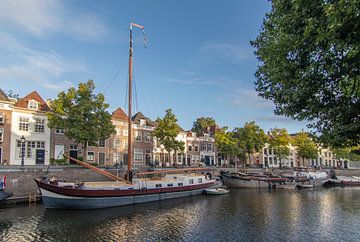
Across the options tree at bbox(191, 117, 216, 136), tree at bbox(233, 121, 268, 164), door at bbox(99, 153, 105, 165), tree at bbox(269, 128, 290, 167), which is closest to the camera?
door at bbox(99, 153, 105, 165)

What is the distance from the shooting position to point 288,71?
9.38 meters

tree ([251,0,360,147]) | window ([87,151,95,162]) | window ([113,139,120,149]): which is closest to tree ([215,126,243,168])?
window ([113,139,120,149])

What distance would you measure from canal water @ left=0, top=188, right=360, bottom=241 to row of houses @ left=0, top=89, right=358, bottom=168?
1201 centimetres

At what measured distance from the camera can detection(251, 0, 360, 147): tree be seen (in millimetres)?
6930

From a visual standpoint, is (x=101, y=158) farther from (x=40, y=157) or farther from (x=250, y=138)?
(x=250, y=138)

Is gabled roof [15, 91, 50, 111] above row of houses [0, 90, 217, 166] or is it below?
above

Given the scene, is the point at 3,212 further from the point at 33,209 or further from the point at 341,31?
the point at 341,31

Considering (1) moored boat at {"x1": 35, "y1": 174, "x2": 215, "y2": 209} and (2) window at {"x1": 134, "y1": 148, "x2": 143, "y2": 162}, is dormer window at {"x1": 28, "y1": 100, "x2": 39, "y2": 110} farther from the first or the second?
(2) window at {"x1": 134, "y1": 148, "x2": 143, "y2": 162}

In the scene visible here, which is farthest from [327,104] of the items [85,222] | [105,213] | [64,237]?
[105,213]

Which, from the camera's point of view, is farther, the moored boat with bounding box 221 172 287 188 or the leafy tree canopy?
the leafy tree canopy

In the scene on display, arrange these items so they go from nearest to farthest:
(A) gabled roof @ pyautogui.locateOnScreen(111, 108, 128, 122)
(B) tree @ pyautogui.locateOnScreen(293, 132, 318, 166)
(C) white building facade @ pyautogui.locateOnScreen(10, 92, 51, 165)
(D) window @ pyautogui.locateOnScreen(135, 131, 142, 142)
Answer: (C) white building facade @ pyautogui.locateOnScreen(10, 92, 51, 165) → (A) gabled roof @ pyautogui.locateOnScreen(111, 108, 128, 122) → (D) window @ pyautogui.locateOnScreen(135, 131, 142, 142) → (B) tree @ pyautogui.locateOnScreen(293, 132, 318, 166)

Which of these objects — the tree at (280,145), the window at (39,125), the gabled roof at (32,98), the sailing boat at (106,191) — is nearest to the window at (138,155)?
the window at (39,125)

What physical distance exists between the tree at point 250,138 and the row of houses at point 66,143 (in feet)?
29.8

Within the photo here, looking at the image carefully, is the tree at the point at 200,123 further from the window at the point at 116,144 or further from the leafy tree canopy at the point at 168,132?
the window at the point at 116,144
